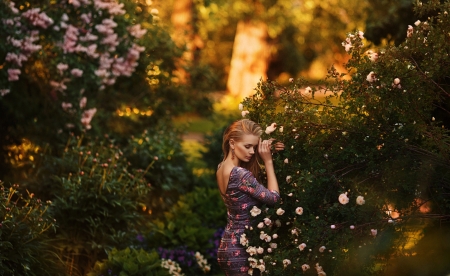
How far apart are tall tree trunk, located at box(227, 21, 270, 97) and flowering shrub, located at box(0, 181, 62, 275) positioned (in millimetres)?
23745

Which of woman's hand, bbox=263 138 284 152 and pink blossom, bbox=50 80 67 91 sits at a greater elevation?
pink blossom, bbox=50 80 67 91

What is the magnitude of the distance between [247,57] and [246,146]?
2647 centimetres

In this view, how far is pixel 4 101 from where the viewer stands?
10109 mm

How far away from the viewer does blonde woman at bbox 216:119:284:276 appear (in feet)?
18.5

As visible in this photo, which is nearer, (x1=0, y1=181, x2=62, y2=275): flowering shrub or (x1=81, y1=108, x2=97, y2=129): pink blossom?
(x1=0, y1=181, x2=62, y2=275): flowering shrub

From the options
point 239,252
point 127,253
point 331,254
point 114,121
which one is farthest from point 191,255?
point 114,121

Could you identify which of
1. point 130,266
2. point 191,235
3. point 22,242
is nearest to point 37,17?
point 191,235

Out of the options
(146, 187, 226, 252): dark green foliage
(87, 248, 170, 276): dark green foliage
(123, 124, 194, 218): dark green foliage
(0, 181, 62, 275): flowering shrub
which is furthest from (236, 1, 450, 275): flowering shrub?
(123, 124, 194, 218): dark green foliage

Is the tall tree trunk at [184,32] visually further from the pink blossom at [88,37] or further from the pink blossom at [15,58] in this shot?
the pink blossom at [15,58]

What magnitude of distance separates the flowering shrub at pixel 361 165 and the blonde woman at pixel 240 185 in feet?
0.31

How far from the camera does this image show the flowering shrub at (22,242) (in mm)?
6320

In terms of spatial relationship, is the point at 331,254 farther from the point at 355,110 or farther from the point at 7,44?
the point at 7,44

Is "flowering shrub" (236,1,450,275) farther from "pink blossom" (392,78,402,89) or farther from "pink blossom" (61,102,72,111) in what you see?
"pink blossom" (61,102,72,111)

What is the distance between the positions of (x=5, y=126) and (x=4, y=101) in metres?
0.51
